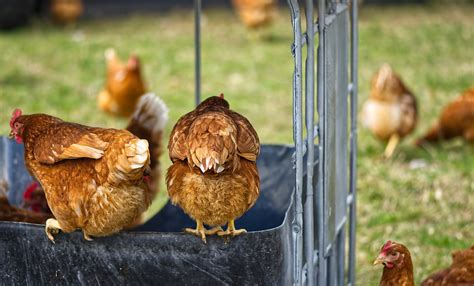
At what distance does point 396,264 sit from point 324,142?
610 millimetres

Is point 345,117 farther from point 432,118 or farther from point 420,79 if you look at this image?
point 420,79

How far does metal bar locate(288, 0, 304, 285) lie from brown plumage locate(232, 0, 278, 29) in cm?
784

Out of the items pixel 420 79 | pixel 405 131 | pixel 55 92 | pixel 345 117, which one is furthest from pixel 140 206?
pixel 420 79

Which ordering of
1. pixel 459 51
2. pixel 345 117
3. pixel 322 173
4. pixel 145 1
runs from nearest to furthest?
pixel 322 173, pixel 345 117, pixel 459 51, pixel 145 1

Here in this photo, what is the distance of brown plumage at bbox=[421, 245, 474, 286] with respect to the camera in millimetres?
3615

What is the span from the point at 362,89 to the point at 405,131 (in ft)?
5.73

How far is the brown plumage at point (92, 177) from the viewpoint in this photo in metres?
3.21

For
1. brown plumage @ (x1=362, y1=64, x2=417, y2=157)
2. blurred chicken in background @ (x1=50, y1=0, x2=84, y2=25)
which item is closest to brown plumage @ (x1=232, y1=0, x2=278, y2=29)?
blurred chicken in background @ (x1=50, y1=0, x2=84, y2=25)

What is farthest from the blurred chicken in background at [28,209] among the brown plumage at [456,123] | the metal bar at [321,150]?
the brown plumage at [456,123]

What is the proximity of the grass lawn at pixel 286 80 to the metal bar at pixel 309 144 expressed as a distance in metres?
1.70

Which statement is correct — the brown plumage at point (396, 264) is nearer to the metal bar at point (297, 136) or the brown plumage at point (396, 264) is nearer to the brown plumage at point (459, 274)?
the brown plumage at point (459, 274)

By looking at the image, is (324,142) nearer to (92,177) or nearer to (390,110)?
(92,177)

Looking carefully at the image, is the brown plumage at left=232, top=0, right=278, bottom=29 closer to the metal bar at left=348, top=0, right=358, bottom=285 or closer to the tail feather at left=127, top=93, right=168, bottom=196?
the tail feather at left=127, top=93, right=168, bottom=196

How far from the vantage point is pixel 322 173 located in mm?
3537
